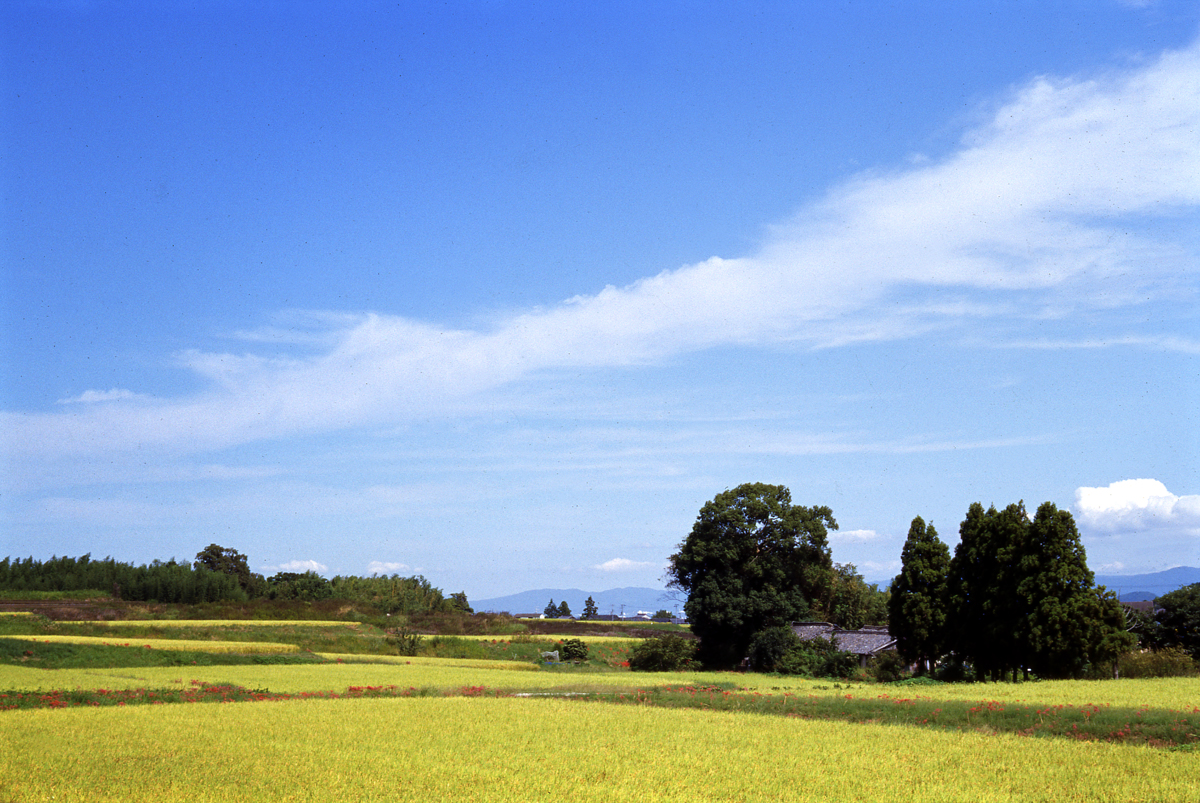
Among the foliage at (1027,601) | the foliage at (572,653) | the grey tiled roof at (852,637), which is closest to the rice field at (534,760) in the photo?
the foliage at (1027,601)

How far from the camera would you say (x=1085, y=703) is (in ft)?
92.7

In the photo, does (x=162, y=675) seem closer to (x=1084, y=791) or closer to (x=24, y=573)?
(x=1084, y=791)

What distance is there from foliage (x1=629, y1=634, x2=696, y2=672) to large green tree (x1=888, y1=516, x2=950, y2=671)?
16.2 m

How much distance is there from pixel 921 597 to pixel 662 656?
19.0 meters

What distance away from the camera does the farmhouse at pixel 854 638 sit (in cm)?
5416

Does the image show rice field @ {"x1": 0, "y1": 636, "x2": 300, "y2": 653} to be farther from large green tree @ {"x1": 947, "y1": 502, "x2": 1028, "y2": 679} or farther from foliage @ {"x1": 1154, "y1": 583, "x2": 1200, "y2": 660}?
foliage @ {"x1": 1154, "y1": 583, "x2": 1200, "y2": 660}

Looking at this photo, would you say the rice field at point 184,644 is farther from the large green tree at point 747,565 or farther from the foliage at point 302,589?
the foliage at point 302,589

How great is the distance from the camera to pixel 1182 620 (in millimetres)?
45500

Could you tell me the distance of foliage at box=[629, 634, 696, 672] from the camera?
5891 cm

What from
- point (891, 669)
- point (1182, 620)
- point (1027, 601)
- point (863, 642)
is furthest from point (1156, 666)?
point (863, 642)

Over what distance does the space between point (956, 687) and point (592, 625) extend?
7980 cm

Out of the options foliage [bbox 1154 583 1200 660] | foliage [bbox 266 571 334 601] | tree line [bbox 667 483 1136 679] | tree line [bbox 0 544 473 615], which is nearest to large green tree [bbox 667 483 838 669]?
tree line [bbox 667 483 1136 679]

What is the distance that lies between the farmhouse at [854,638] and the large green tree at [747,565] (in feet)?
8.33

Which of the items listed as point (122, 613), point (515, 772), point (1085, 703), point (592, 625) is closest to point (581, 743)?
point (515, 772)
